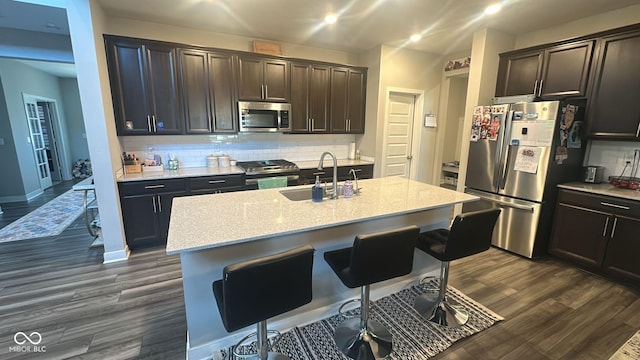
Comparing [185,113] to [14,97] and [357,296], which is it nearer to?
[357,296]

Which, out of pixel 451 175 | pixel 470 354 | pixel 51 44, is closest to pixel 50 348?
pixel 470 354

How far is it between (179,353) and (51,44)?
14.9 feet

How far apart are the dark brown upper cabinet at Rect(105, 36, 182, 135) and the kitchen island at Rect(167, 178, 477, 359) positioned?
5.84ft

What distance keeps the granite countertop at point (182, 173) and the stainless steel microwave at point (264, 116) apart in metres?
0.62

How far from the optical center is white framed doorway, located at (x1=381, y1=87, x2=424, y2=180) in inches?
189

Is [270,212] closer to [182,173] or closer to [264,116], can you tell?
[182,173]

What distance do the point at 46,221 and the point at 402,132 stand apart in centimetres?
596

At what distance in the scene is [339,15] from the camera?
3.23m

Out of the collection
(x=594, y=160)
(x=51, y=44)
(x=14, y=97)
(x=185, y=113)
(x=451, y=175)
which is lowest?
(x=451, y=175)

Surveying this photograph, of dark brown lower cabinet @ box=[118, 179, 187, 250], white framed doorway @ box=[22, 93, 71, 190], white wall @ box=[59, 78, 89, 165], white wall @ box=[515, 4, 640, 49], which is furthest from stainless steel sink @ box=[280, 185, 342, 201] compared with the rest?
white wall @ box=[59, 78, 89, 165]

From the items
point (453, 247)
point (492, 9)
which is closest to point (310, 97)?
point (492, 9)

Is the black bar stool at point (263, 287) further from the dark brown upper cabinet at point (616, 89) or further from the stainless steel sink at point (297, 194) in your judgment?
the dark brown upper cabinet at point (616, 89)

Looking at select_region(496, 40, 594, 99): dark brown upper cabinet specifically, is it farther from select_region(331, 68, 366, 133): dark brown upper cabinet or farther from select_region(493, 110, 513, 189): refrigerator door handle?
select_region(331, 68, 366, 133): dark brown upper cabinet

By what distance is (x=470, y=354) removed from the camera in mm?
1883
